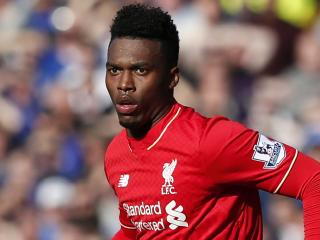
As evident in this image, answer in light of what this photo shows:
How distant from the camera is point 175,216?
3885 mm

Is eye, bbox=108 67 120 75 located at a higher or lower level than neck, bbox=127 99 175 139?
higher

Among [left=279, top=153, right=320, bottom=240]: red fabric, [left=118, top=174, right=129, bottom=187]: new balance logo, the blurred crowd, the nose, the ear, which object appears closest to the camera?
[left=279, top=153, right=320, bottom=240]: red fabric

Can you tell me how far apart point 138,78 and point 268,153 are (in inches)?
27.6

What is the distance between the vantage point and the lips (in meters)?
3.87

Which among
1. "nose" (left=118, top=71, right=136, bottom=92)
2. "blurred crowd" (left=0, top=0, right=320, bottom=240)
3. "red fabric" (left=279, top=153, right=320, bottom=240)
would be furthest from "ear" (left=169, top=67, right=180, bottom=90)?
"blurred crowd" (left=0, top=0, right=320, bottom=240)

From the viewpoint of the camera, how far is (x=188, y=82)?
25.3 ft

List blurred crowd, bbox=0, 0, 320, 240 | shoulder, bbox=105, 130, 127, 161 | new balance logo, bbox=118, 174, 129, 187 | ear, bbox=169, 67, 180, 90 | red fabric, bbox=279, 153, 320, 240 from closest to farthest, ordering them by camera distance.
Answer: red fabric, bbox=279, 153, 320, 240
ear, bbox=169, 67, 180, 90
new balance logo, bbox=118, 174, 129, 187
shoulder, bbox=105, 130, 127, 161
blurred crowd, bbox=0, 0, 320, 240

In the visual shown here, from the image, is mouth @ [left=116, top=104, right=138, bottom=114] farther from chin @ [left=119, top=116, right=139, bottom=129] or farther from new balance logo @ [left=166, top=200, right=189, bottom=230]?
new balance logo @ [left=166, top=200, right=189, bottom=230]

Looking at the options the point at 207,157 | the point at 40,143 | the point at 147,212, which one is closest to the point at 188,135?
the point at 207,157

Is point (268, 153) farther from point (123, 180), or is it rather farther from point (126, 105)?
point (123, 180)

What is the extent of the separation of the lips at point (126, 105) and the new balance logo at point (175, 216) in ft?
1.55

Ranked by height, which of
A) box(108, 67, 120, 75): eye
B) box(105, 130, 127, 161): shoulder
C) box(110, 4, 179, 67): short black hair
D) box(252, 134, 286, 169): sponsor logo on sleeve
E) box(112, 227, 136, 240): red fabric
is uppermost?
box(110, 4, 179, 67): short black hair

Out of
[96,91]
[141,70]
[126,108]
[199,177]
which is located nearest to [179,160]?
[199,177]

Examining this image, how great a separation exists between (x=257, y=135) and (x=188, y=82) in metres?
3.96
